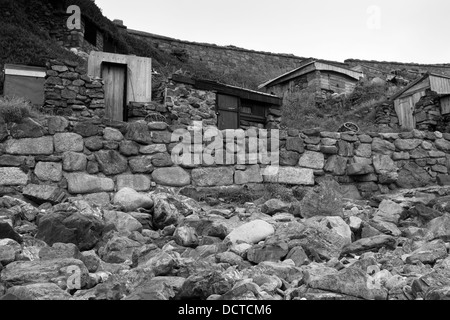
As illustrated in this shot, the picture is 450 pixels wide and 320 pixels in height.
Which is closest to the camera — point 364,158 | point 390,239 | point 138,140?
point 390,239

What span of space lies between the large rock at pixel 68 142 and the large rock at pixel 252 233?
276cm

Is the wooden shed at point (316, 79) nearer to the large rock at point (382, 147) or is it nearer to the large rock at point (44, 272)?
the large rock at point (382, 147)

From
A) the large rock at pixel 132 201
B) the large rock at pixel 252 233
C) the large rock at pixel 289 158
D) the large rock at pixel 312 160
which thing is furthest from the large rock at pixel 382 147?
the large rock at pixel 132 201

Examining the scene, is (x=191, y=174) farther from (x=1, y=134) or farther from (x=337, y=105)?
(x=337, y=105)

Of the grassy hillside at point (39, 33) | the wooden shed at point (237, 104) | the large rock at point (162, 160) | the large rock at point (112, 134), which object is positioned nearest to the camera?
the large rock at point (112, 134)

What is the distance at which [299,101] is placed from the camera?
21922 mm

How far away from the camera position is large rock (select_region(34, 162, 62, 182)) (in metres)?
6.24

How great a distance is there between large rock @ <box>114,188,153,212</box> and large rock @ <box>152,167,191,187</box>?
2.30ft

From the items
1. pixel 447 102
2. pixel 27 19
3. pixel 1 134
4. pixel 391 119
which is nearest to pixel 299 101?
pixel 391 119

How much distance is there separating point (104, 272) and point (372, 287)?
208cm

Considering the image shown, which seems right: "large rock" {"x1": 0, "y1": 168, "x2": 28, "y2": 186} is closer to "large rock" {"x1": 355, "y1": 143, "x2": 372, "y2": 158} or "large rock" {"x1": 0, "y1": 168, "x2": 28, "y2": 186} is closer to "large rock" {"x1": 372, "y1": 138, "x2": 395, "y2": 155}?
"large rock" {"x1": 355, "y1": 143, "x2": 372, "y2": 158}

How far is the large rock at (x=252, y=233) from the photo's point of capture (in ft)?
15.8
